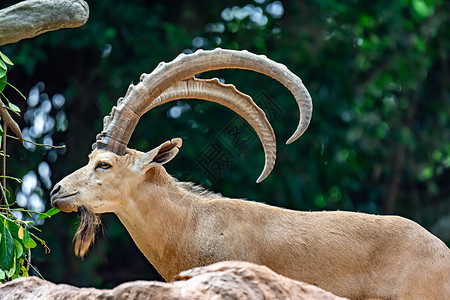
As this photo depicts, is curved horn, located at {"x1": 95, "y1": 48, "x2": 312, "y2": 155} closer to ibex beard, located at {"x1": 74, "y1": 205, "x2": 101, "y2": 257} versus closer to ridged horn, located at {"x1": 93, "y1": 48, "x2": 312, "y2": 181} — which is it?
ridged horn, located at {"x1": 93, "y1": 48, "x2": 312, "y2": 181}

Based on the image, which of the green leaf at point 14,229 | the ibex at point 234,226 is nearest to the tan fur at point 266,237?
the ibex at point 234,226

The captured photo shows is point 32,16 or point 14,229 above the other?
point 32,16

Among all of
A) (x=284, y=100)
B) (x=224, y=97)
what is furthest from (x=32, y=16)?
(x=284, y=100)

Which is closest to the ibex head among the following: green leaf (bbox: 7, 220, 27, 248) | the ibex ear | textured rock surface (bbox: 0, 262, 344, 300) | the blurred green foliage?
the ibex ear

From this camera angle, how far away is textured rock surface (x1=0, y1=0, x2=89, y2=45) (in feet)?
21.5

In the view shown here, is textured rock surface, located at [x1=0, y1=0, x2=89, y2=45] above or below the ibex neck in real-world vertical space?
above

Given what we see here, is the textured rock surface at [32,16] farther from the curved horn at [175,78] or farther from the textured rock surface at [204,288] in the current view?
the textured rock surface at [204,288]

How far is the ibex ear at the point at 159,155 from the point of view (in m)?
6.59

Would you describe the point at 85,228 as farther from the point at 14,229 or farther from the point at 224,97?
the point at 224,97

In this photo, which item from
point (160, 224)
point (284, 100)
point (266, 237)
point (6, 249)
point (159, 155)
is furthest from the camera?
point (284, 100)

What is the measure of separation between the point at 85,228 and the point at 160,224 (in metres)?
0.56

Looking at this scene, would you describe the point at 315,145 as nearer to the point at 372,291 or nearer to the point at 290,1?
the point at 290,1

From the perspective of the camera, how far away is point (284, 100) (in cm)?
1352

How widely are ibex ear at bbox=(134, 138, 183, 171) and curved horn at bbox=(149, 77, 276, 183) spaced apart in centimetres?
37
